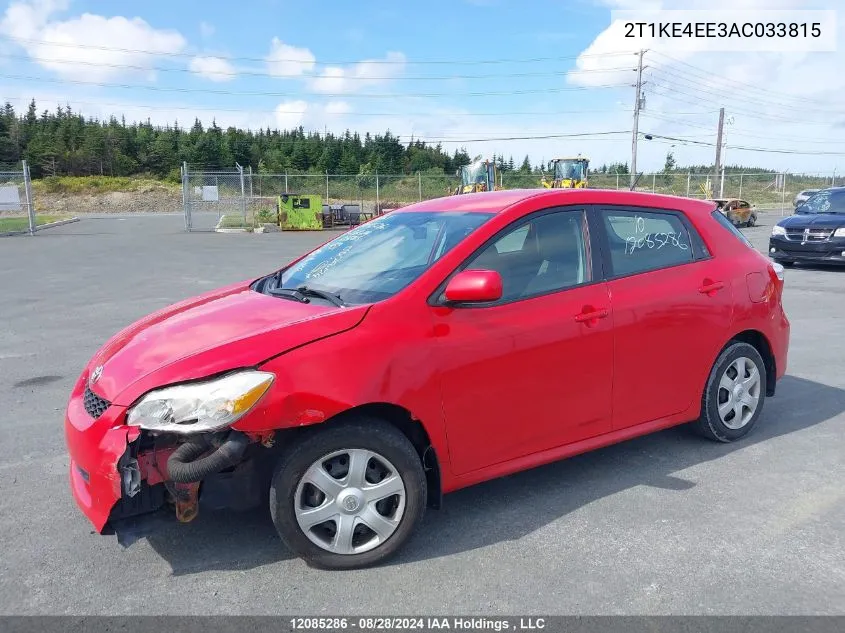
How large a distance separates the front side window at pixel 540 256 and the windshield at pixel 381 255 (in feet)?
0.59

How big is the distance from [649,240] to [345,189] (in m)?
39.5

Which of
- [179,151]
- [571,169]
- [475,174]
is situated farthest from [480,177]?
[179,151]

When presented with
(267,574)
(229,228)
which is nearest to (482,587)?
(267,574)

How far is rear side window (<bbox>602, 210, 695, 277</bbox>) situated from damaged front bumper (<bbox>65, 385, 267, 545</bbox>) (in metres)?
2.36

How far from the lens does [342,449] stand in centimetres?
297

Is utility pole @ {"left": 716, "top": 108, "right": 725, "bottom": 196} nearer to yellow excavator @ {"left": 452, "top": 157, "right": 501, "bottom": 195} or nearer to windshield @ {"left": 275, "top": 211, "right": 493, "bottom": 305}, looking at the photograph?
yellow excavator @ {"left": 452, "top": 157, "right": 501, "bottom": 195}

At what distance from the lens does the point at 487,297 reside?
10.4 feet

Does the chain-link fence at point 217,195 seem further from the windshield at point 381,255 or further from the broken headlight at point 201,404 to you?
the broken headlight at point 201,404

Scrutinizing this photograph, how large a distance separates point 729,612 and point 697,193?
4863 cm

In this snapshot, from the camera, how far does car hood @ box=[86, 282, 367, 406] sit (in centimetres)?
289

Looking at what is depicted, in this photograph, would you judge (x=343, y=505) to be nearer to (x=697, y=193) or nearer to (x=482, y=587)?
(x=482, y=587)

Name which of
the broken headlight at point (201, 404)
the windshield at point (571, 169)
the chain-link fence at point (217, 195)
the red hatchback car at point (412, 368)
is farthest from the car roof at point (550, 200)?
the windshield at point (571, 169)

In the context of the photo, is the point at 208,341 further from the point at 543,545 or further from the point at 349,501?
the point at 543,545

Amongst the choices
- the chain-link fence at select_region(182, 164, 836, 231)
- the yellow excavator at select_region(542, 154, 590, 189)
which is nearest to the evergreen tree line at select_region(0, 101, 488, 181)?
the chain-link fence at select_region(182, 164, 836, 231)
